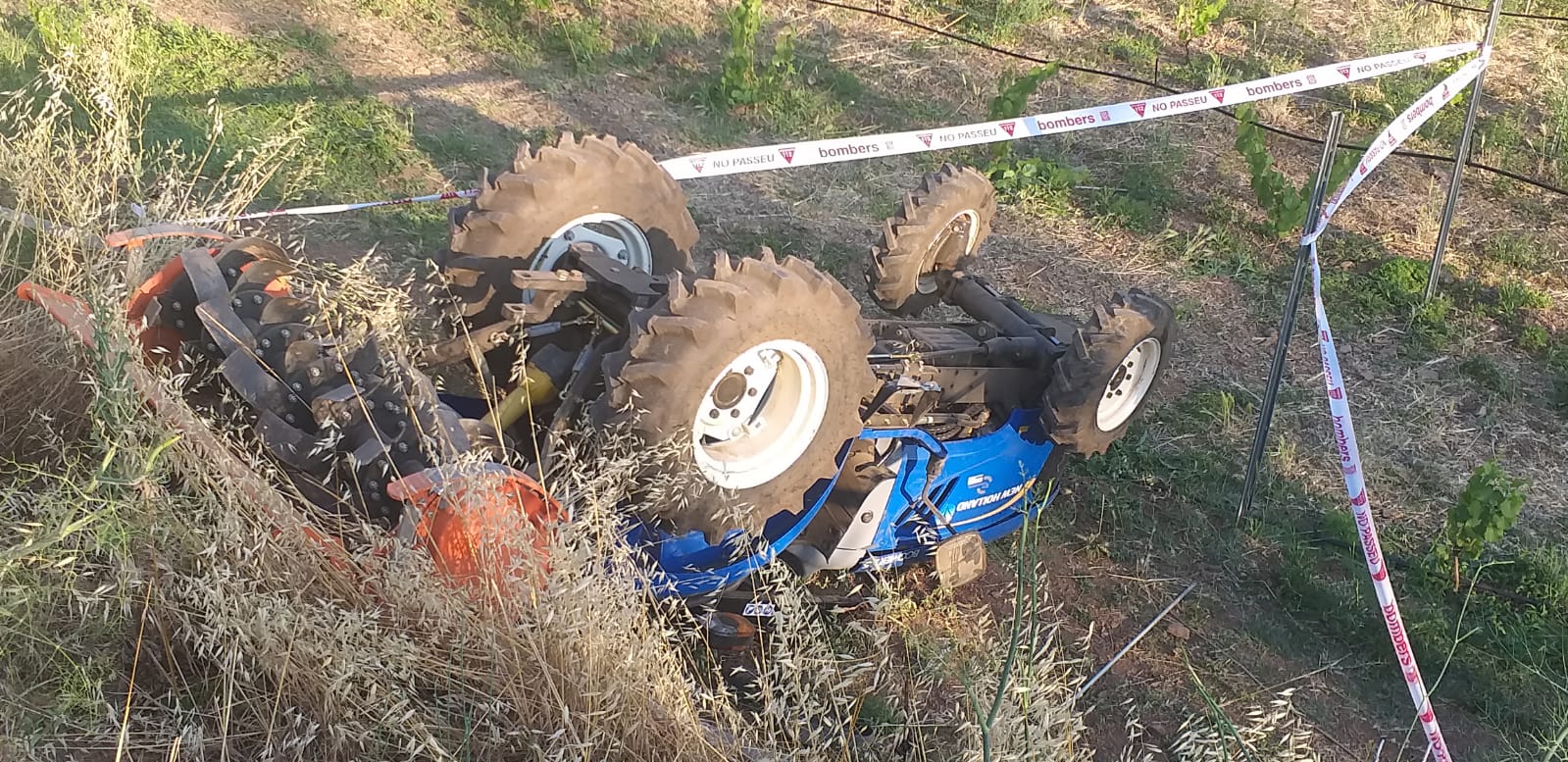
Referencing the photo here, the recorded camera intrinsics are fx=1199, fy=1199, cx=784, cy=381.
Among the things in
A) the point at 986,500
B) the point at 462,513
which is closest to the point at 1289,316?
the point at 986,500

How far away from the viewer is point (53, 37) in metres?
7.14

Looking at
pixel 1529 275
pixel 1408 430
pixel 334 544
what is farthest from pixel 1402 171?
pixel 334 544

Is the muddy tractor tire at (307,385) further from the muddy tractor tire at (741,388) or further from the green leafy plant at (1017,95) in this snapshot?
the green leafy plant at (1017,95)

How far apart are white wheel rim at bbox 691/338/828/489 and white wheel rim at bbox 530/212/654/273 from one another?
0.88m

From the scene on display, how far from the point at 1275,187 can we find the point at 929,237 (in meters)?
3.30

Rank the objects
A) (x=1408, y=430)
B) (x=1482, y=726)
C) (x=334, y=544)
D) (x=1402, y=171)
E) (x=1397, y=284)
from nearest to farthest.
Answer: (x=334, y=544) → (x=1482, y=726) → (x=1408, y=430) → (x=1397, y=284) → (x=1402, y=171)

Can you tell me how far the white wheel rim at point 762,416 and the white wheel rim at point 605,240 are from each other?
0.88 meters

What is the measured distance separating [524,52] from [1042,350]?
575 cm

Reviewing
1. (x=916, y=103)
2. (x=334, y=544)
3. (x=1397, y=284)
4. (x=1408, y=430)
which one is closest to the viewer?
(x=334, y=544)

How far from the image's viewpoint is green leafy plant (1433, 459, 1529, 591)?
4.58 metres

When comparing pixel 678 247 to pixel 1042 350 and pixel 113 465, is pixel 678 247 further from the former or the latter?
pixel 113 465

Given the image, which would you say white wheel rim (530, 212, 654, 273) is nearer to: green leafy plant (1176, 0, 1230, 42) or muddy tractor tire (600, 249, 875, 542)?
muddy tractor tire (600, 249, 875, 542)

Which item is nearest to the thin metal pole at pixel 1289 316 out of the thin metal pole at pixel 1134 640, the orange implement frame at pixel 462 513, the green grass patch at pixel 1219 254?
the thin metal pole at pixel 1134 640

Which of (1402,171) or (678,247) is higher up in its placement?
(678,247)
